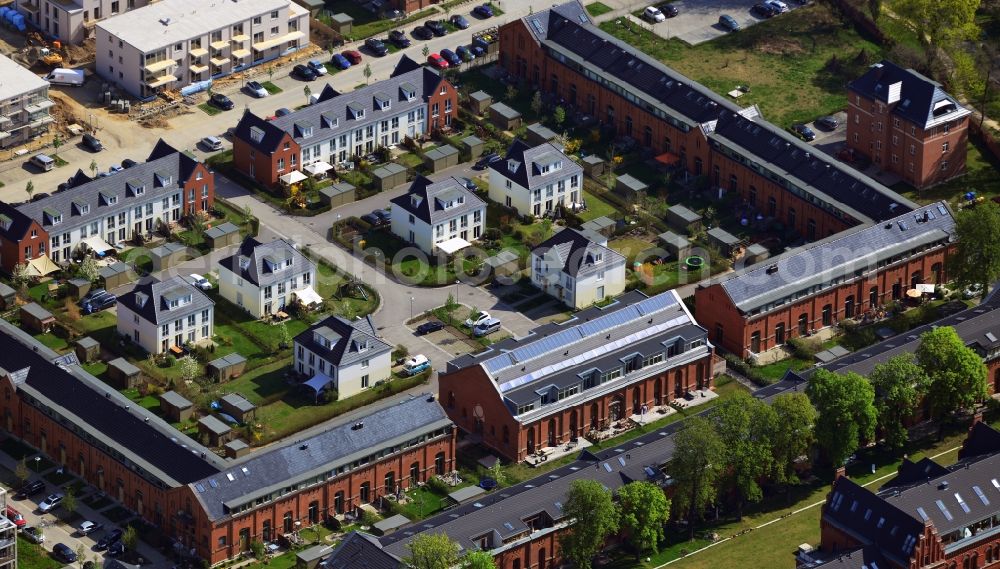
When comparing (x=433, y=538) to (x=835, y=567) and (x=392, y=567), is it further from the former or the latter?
(x=835, y=567)

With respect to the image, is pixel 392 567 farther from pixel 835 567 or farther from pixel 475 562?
pixel 835 567

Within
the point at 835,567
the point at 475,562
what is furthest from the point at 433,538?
the point at 835,567

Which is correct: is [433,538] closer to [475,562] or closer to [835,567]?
[475,562]
